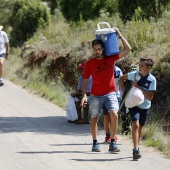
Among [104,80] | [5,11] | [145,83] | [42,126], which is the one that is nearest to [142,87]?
[145,83]

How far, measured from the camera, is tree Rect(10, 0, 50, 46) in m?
27.6

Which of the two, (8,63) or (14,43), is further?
(14,43)

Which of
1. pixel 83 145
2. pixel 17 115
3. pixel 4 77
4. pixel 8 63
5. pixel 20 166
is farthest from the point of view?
pixel 8 63

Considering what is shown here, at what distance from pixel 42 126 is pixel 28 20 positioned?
15.8 metres

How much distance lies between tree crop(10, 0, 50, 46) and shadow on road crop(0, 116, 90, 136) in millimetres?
14405

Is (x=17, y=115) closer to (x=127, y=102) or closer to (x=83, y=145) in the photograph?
(x=83, y=145)

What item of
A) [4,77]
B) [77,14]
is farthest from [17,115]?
[77,14]

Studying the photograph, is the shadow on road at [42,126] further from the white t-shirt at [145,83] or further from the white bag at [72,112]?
the white t-shirt at [145,83]

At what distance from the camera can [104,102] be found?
10039 mm

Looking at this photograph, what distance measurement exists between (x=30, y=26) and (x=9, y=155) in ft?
61.2

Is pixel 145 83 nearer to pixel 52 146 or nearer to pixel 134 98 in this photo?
pixel 134 98

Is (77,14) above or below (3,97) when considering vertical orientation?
above

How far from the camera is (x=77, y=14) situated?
990 inches

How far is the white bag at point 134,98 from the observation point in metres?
9.35
